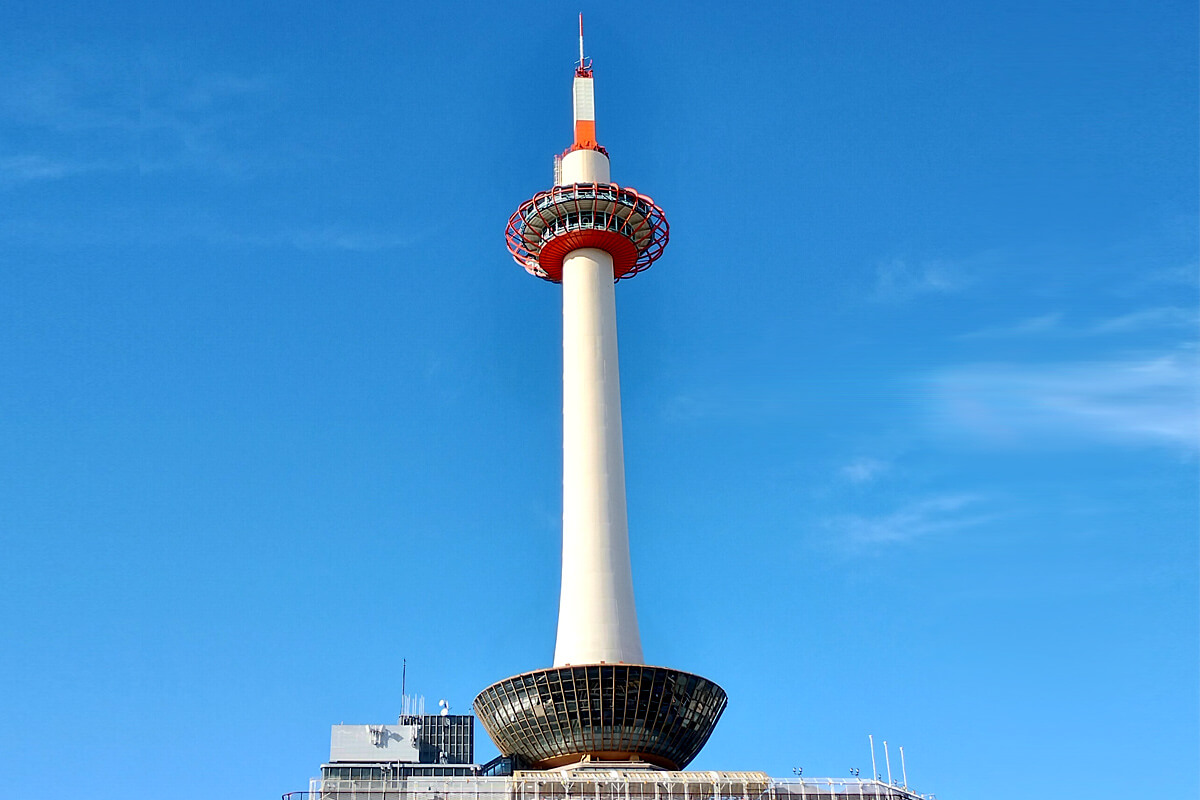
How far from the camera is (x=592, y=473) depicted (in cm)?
14688

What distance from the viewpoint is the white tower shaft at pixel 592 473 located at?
138 m

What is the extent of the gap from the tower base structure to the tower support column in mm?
Result: 5210

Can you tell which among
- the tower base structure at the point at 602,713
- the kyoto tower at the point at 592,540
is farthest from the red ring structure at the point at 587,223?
the tower base structure at the point at 602,713

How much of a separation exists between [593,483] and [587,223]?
3114 centimetres

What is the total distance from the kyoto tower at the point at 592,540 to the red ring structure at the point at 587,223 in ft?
0.52

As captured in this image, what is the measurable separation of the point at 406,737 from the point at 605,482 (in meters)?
36.5

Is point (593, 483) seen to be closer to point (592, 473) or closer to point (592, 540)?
point (592, 473)

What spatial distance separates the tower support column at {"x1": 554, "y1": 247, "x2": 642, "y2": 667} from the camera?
138 m

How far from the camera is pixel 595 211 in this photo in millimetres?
158375

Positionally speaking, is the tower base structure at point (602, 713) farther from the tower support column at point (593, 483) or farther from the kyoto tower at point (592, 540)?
the tower support column at point (593, 483)

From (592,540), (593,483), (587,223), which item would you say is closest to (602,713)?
(592,540)

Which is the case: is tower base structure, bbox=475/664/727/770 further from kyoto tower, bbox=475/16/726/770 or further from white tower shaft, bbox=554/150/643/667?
white tower shaft, bbox=554/150/643/667

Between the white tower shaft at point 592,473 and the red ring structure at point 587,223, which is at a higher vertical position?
the red ring structure at point 587,223

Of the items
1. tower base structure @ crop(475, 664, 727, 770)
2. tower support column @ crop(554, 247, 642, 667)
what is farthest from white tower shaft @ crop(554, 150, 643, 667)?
tower base structure @ crop(475, 664, 727, 770)
